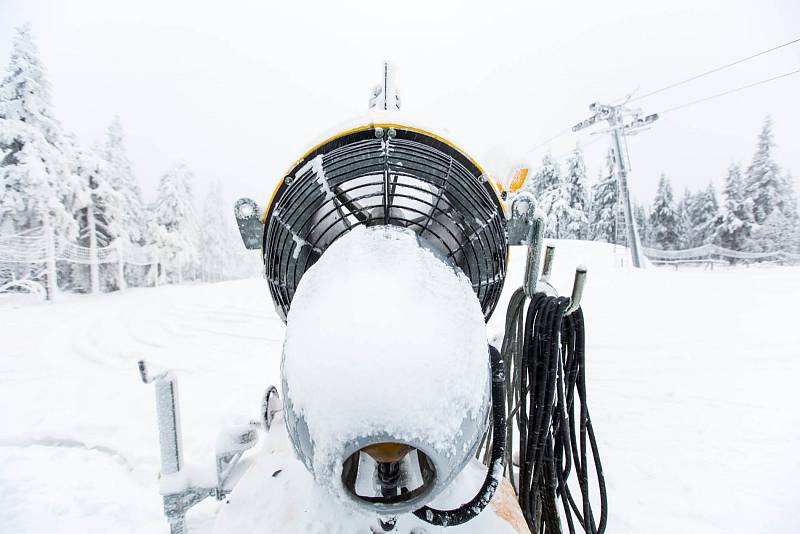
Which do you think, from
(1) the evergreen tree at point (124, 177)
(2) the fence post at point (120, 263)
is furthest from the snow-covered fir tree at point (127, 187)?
(2) the fence post at point (120, 263)

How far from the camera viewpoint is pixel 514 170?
4.63 feet

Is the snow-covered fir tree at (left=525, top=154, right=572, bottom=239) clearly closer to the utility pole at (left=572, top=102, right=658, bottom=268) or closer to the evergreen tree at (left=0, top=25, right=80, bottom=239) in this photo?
the utility pole at (left=572, top=102, right=658, bottom=268)

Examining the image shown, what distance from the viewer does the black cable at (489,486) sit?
35.0 inches

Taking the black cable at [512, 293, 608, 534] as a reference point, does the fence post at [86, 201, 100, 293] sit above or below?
above

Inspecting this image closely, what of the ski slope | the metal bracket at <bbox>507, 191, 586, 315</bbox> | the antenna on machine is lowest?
the ski slope

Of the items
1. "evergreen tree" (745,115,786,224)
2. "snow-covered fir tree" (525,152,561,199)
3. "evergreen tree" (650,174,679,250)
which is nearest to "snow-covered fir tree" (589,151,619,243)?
"snow-covered fir tree" (525,152,561,199)

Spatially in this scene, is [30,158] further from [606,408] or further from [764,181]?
[764,181]

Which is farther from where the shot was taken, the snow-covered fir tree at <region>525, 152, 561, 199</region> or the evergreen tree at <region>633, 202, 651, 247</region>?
the evergreen tree at <region>633, 202, 651, 247</region>

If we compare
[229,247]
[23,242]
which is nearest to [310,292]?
[23,242]

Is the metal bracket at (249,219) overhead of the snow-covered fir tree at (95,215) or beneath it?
beneath

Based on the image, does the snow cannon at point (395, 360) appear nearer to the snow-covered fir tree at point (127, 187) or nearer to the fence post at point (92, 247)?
the fence post at point (92, 247)

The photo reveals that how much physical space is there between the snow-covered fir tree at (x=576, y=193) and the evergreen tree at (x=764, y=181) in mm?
11155

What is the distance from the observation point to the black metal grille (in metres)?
1.16

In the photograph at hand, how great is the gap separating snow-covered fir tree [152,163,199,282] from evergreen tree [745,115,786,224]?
1558 inches
